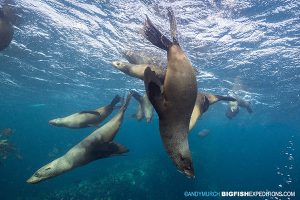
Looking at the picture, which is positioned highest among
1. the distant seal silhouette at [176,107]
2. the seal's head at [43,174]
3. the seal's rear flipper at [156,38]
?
the seal's rear flipper at [156,38]

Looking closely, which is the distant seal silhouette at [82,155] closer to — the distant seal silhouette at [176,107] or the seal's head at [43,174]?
the seal's head at [43,174]

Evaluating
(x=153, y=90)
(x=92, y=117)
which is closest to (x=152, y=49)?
(x=92, y=117)

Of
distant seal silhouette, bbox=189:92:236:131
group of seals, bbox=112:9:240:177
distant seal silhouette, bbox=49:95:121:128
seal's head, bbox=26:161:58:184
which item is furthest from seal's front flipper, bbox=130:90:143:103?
group of seals, bbox=112:9:240:177

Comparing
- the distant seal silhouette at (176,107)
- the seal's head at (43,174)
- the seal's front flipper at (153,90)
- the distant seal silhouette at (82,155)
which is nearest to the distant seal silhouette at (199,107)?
the distant seal silhouette at (176,107)

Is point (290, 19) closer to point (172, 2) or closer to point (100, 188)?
point (172, 2)

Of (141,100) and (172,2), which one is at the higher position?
(172,2)

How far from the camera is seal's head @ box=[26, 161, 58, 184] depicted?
6.35 m

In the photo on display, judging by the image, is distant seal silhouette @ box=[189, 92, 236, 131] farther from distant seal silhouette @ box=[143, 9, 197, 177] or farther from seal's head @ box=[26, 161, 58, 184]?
seal's head @ box=[26, 161, 58, 184]

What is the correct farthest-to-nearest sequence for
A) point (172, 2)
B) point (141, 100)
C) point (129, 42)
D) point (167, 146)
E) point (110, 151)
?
point (129, 42), point (172, 2), point (141, 100), point (110, 151), point (167, 146)

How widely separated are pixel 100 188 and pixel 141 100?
16157 mm

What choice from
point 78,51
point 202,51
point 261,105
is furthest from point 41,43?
point 261,105

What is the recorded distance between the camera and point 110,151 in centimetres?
584

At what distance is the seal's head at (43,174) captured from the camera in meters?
6.35

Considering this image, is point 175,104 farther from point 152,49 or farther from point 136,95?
point 152,49
